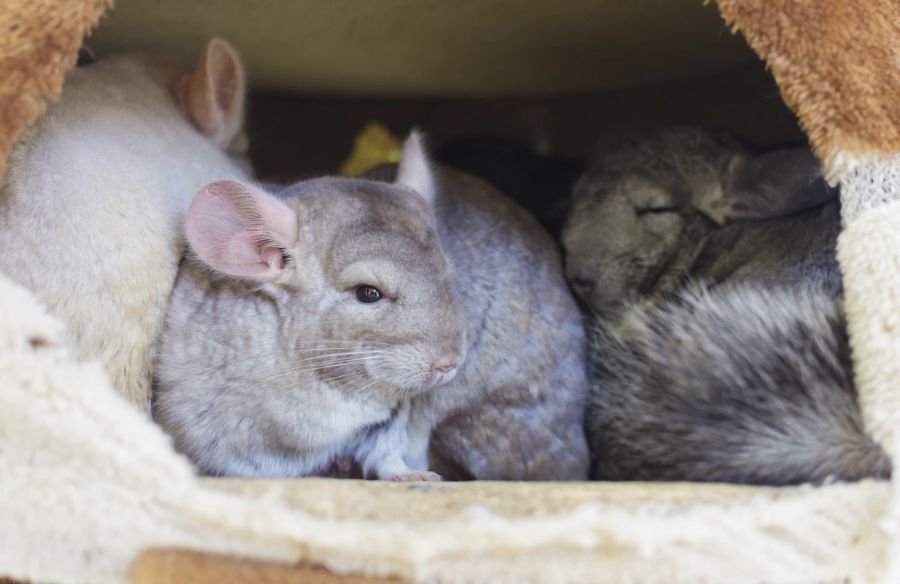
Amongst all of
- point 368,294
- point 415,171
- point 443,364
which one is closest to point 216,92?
point 415,171

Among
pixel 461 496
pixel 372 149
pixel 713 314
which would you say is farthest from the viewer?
pixel 372 149

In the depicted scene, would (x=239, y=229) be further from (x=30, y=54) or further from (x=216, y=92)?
(x=216, y=92)

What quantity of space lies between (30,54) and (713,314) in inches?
44.6

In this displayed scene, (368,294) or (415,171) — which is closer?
(368,294)

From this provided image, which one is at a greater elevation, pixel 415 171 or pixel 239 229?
pixel 415 171

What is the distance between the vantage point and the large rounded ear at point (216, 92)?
6.33 feet

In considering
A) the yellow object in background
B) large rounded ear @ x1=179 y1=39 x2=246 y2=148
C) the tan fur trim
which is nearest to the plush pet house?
the tan fur trim

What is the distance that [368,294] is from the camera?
1.52 m

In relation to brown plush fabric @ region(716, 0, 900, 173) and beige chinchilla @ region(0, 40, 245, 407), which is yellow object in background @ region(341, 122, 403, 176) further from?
brown plush fabric @ region(716, 0, 900, 173)

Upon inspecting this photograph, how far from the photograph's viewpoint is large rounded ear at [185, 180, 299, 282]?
1479 mm

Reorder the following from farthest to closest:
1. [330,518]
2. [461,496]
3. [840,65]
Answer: [840,65] < [461,496] < [330,518]

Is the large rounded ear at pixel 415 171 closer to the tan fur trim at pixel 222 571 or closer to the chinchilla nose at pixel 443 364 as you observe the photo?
the chinchilla nose at pixel 443 364

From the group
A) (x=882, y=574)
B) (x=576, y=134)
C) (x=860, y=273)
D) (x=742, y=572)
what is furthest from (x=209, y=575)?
(x=576, y=134)

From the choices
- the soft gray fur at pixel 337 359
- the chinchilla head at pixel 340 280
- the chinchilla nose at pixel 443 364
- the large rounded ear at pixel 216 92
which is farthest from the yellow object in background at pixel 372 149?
the chinchilla nose at pixel 443 364
